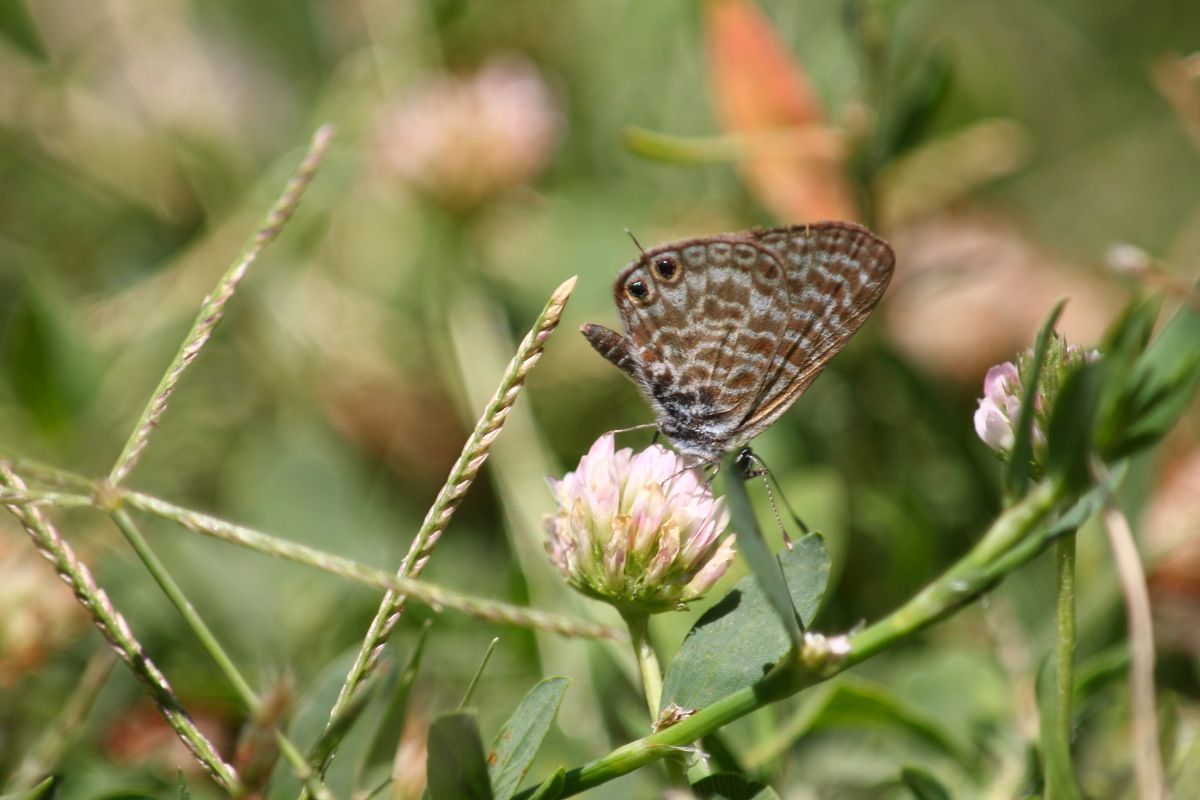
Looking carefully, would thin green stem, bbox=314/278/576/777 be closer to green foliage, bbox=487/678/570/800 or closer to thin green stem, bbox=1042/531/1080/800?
green foliage, bbox=487/678/570/800

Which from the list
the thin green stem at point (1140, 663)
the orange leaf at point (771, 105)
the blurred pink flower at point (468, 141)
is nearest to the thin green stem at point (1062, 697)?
the thin green stem at point (1140, 663)

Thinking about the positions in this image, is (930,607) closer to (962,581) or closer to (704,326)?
(962,581)

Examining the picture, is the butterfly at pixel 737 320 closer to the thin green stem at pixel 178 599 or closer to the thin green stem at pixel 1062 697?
the thin green stem at pixel 1062 697

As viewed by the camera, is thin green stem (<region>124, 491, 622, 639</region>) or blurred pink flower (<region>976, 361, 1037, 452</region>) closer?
thin green stem (<region>124, 491, 622, 639</region>)

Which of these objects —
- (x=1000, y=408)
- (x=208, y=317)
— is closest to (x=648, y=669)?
(x=1000, y=408)

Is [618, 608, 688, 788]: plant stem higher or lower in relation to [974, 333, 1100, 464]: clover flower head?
lower

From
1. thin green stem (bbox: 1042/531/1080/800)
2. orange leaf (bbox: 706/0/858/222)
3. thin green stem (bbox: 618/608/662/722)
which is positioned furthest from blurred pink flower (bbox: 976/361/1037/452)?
orange leaf (bbox: 706/0/858/222)

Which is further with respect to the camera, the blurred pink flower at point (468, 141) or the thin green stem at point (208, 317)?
the blurred pink flower at point (468, 141)
